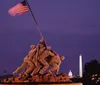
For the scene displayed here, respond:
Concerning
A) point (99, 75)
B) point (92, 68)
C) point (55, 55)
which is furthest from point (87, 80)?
point (55, 55)

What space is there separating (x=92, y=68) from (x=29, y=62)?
3955 centimetres

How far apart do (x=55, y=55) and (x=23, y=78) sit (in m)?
2.79

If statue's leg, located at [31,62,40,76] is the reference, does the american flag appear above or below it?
above

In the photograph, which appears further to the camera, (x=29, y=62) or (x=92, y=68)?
(x=92, y=68)

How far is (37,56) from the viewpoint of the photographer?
90.6ft

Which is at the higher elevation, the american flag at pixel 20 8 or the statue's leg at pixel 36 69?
the american flag at pixel 20 8

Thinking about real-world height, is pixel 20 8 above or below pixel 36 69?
above

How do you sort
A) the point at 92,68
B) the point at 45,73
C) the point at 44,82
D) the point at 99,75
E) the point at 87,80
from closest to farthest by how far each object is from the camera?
the point at 44,82 → the point at 45,73 → the point at 87,80 → the point at 99,75 → the point at 92,68

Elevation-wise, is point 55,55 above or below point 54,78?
above

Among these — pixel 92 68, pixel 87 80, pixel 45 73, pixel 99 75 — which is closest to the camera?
pixel 45 73

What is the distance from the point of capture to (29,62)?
27766mm

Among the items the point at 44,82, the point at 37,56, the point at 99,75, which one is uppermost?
the point at 99,75

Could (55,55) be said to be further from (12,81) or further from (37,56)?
(12,81)

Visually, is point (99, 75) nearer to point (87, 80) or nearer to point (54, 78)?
point (87, 80)
